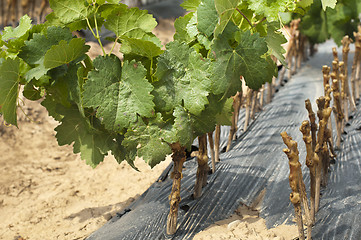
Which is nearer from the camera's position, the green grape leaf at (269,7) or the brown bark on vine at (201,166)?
the green grape leaf at (269,7)

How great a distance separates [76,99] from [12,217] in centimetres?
113

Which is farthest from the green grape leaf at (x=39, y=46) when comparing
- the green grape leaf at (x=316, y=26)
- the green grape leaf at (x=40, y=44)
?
the green grape leaf at (x=316, y=26)

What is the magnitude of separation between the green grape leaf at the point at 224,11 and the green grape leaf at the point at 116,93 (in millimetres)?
280

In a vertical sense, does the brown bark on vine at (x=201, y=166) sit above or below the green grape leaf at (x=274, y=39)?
below

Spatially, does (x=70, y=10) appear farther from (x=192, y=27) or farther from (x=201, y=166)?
(x=201, y=166)

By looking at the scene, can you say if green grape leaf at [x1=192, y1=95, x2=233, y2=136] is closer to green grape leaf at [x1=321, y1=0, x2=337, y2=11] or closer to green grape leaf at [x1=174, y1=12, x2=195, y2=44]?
green grape leaf at [x1=174, y1=12, x2=195, y2=44]

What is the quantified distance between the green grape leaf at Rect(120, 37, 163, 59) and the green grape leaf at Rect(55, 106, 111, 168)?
0.31 m

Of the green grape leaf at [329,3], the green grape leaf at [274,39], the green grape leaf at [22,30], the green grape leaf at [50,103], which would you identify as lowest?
the green grape leaf at [50,103]

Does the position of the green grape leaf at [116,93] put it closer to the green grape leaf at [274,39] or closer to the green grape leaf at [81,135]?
the green grape leaf at [81,135]

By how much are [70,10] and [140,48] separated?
292mm

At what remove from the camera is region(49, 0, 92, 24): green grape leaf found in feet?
4.69

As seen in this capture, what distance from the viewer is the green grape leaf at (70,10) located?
143cm

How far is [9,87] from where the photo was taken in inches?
54.2

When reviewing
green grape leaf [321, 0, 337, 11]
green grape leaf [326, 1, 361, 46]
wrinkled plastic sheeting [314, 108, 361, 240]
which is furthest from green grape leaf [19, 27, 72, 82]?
green grape leaf [326, 1, 361, 46]
